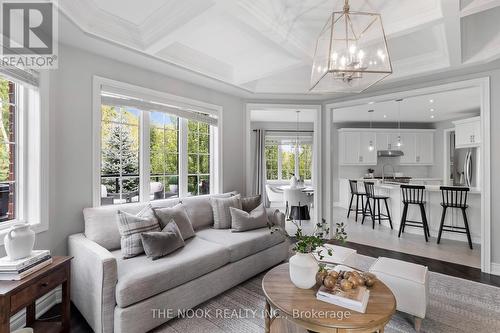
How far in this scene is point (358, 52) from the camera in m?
1.95

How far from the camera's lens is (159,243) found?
224 cm

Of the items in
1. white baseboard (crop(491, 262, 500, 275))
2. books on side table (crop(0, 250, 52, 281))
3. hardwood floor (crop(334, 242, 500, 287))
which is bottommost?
hardwood floor (crop(334, 242, 500, 287))

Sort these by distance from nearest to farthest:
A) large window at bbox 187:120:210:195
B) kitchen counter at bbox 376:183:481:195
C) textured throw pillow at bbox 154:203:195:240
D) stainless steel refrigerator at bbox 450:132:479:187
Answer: textured throw pillow at bbox 154:203:195:240 < large window at bbox 187:120:210:195 < kitchen counter at bbox 376:183:481:195 < stainless steel refrigerator at bbox 450:132:479:187

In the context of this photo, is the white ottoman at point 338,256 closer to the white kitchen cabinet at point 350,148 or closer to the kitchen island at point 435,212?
the kitchen island at point 435,212

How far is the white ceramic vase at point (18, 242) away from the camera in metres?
1.61

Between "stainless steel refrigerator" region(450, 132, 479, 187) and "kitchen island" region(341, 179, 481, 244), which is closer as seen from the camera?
"kitchen island" region(341, 179, 481, 244)

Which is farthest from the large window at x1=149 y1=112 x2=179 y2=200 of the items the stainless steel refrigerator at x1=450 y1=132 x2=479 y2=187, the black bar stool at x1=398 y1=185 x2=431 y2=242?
the stainless steel refrigerator at x1=450 y1=132 x2=479 y2=187

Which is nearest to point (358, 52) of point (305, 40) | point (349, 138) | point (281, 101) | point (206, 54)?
point (305, 40)

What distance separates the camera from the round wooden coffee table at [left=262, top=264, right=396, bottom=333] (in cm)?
138

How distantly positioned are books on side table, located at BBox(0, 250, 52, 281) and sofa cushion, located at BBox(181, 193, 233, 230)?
1585 millimetres

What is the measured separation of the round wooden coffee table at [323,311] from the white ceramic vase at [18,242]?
1.68 metres

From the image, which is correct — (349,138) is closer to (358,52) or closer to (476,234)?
(476,234)

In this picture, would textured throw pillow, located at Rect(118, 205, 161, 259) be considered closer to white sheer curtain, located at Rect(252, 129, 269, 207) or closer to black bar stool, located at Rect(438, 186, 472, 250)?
black bar stool, located at Rect(438, 186, 472, 250)

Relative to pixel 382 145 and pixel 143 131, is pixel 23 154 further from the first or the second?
pixel 382 145
